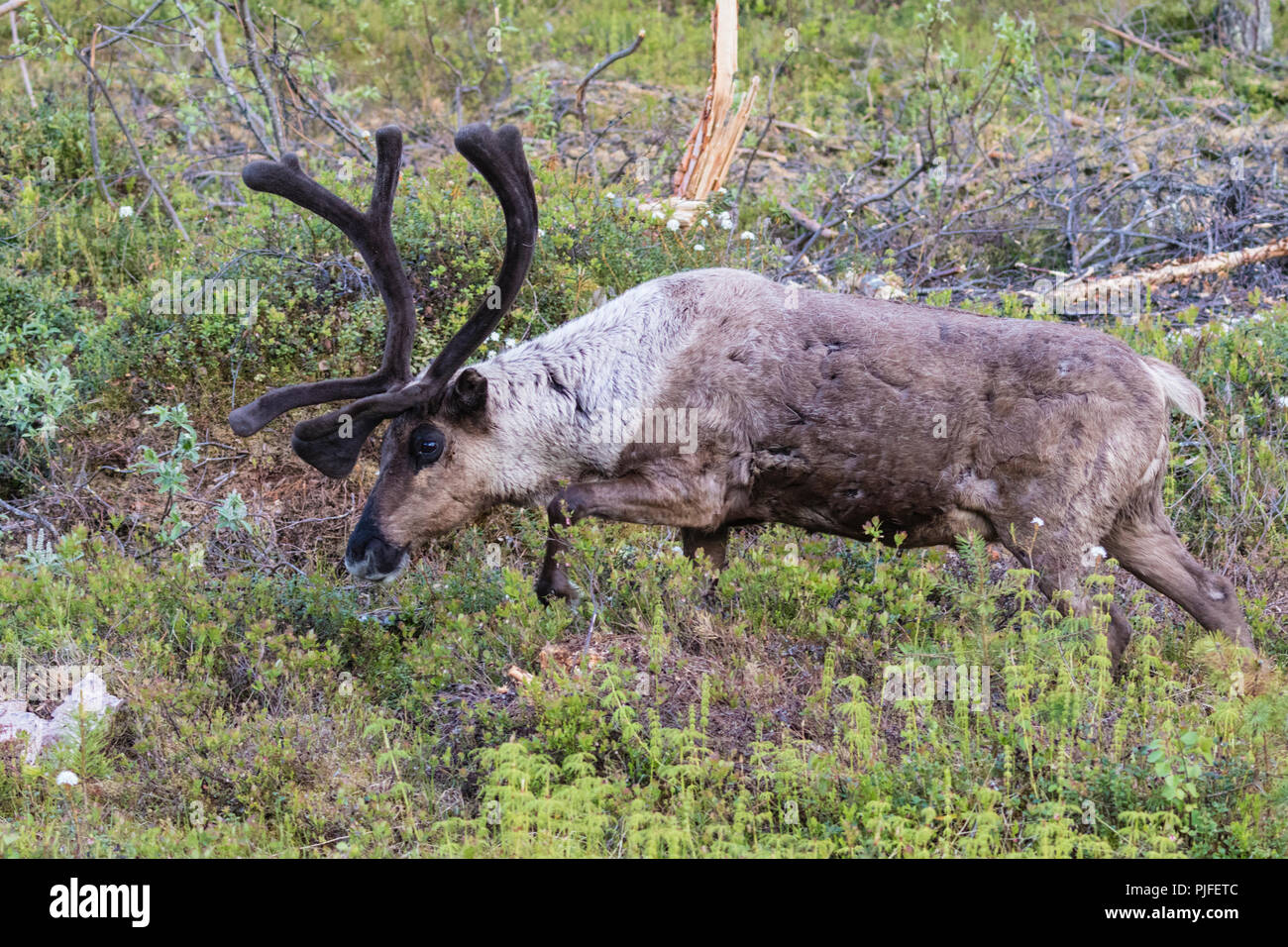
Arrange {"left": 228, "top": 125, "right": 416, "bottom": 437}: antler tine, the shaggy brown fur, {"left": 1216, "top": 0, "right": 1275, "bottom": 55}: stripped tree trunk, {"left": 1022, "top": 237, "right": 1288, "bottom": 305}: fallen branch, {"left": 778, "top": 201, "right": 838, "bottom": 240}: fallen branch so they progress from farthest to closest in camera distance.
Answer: {"left": 1216, "top": 0, "right": 1275, "bottom": 55}: stripped tree trunk < {"left": 778, "top": 201, "right": 838, "bottom": 240}: fallen branch < {"left": 1022, "top": 237, "right": 1288, "bottom": 305}: fallen branch < {"left": 228, "top": 125, "right": 416, "bottom": 437}: antler tine < the shaggy brown fur

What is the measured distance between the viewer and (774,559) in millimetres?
6207

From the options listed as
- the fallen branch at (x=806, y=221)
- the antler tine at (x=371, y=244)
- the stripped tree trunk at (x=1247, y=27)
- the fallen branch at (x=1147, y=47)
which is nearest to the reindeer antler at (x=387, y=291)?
the antler tine at (x=371, y=244)

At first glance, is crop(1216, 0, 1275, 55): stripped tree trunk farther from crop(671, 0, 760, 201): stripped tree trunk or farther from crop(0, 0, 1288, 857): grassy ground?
crop(671, 0, 760, 201): stripped tree trunk

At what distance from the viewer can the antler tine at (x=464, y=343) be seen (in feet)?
19.3

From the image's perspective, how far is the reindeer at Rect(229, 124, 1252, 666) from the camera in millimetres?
5641

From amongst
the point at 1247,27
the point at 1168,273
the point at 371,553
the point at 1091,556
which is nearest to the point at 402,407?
the point at 371,553

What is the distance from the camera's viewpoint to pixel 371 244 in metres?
5.98

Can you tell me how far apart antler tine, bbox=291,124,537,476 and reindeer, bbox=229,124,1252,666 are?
0.03 feet

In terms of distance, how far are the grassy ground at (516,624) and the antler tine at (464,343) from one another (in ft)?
3.00

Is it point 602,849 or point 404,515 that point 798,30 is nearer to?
point 404,515

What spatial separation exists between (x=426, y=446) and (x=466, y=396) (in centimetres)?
31

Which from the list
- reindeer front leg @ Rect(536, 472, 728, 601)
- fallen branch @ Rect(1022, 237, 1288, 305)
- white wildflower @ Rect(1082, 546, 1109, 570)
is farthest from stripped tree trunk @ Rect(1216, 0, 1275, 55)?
reindeer front leg @ Rect(536, 472, 728, 601)

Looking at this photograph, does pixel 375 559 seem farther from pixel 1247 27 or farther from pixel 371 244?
pixel 1247 27

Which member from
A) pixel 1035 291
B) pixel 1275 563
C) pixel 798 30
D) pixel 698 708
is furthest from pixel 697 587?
pixel 798 30
